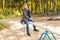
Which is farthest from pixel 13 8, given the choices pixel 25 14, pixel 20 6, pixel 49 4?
pixel 25 14

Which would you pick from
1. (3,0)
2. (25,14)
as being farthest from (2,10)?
(25,14)

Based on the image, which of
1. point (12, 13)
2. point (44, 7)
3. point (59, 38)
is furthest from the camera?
point (44, 7)

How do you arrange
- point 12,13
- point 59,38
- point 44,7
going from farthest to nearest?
point 44,7 → point 12,13 → point 59,38

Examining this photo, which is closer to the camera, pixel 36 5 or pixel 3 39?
pixel 3 39

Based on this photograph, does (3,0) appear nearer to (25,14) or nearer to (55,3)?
(55,3)

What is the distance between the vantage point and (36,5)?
27750mm

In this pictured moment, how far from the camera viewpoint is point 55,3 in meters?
27.3

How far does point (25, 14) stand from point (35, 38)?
1.29 meters

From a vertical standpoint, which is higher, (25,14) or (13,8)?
(25,14)

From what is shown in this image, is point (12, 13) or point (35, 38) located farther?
point (12, 13)

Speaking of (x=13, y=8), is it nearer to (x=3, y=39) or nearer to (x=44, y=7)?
(x=44, y=7)

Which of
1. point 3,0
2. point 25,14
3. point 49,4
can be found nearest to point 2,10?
point 3,0

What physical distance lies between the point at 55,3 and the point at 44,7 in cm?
154

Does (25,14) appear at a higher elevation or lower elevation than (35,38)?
higher
